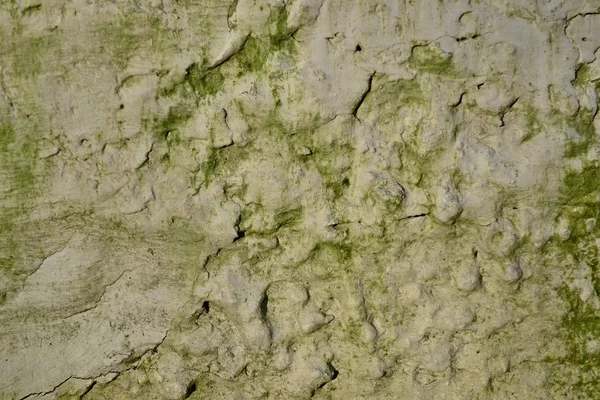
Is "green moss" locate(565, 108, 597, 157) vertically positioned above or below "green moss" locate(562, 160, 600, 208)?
above

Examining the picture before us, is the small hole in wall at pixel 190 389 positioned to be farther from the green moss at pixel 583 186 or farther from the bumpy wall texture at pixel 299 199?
the green moss at pixel 583 186

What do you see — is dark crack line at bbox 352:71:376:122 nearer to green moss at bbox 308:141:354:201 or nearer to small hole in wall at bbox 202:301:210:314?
green moss at bbox 308:141:354:201

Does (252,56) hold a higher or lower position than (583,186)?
higher

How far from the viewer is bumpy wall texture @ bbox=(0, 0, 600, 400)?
5.15ft

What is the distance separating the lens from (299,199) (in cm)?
165

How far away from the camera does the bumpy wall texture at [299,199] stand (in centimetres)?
157

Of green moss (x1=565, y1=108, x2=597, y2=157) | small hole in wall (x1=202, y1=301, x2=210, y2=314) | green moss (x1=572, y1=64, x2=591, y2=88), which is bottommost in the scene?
small hole in wall (x1=202, y1=301, x2=210, y2=314)

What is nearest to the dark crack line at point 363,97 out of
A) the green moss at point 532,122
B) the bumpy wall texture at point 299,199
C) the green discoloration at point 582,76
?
the bumpy wall texture at point 299,199


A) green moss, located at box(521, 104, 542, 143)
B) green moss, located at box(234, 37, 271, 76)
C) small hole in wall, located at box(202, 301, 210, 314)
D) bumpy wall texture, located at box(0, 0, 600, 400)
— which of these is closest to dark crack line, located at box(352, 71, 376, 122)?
bumpy wall texture, located at box(0, 0, 600, 400)

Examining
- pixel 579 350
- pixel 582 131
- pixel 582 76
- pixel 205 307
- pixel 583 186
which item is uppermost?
pixel 582 76

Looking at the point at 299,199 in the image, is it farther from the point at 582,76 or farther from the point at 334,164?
the point at 582,76

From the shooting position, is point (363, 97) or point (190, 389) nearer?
point (363, 97)

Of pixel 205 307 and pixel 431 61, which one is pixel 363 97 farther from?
pixel 205 307

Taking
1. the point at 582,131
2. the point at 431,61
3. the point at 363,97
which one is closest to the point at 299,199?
the point at 363,97
